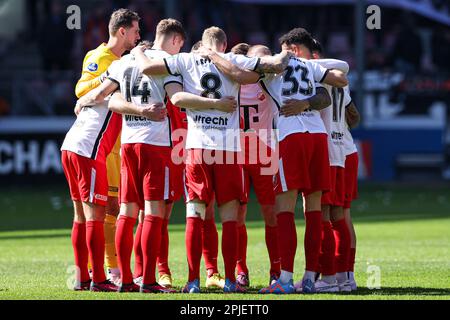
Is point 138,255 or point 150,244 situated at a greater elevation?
point 150,244

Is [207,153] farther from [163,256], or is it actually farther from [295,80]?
[163,256]

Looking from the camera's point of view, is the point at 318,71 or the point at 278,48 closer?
the point at 318,71

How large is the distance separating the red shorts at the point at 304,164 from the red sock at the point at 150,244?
3.73 feet

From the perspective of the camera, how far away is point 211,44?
10.0 meters

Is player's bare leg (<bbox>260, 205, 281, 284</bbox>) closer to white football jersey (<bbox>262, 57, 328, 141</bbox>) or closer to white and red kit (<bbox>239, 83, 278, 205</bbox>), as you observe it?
white and red kit (<bbox>239, 83, 278, 205</bbox>)

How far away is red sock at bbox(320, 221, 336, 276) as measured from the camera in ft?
34.0

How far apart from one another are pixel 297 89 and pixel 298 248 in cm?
520

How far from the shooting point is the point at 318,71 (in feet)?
33.7

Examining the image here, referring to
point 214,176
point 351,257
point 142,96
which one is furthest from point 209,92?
point 351,257

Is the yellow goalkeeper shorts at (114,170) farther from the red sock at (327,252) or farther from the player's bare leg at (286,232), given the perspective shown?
the red sock at (327,252)

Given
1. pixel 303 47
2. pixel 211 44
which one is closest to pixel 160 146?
pixel 211 44

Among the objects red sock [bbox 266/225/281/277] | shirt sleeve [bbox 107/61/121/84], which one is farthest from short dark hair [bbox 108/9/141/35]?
red sock [bbox 266/225/281/277]

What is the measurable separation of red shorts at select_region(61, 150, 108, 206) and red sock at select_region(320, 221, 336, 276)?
2.03 meters

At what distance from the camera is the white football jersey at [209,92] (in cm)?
988
